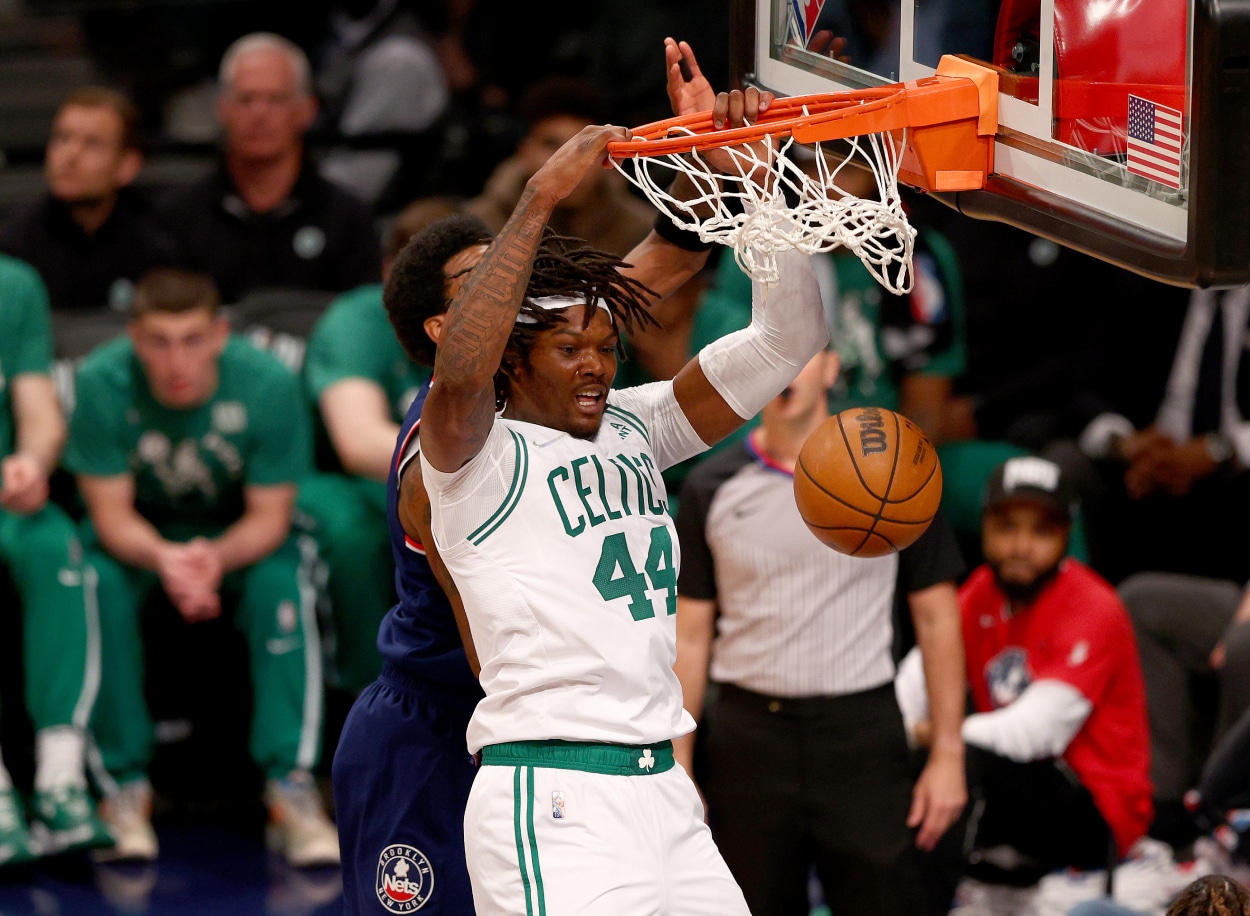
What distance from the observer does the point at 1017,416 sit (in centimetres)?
723

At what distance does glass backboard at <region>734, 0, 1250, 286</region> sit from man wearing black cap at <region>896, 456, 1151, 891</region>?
7.13 feet

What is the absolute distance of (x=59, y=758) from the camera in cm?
592

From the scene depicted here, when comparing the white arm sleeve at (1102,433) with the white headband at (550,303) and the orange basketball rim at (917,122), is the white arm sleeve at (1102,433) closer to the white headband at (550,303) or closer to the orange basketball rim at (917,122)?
the orange basketball rim at (917,122)

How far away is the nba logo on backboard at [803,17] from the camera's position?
386 centimetres

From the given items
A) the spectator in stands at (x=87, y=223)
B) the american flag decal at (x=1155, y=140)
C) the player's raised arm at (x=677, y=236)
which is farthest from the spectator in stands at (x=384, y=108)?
the american flag decal at (x=1155, y=140)

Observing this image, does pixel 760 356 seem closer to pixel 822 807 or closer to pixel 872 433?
pixel 872 433

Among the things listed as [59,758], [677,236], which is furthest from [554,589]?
[59,758]

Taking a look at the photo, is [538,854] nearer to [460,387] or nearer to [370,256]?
[460,387]

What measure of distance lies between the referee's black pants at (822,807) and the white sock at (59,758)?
2475 millimetres

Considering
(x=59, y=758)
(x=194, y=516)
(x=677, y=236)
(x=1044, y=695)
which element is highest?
(x=677, y=236)

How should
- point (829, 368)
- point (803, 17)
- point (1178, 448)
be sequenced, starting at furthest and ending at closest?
point (1178, 448) < point (829, 368) < point (803, 17)

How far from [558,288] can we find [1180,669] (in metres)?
3.47

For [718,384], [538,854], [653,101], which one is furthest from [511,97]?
[538,854]

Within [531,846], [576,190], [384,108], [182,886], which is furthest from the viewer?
[384,108]
